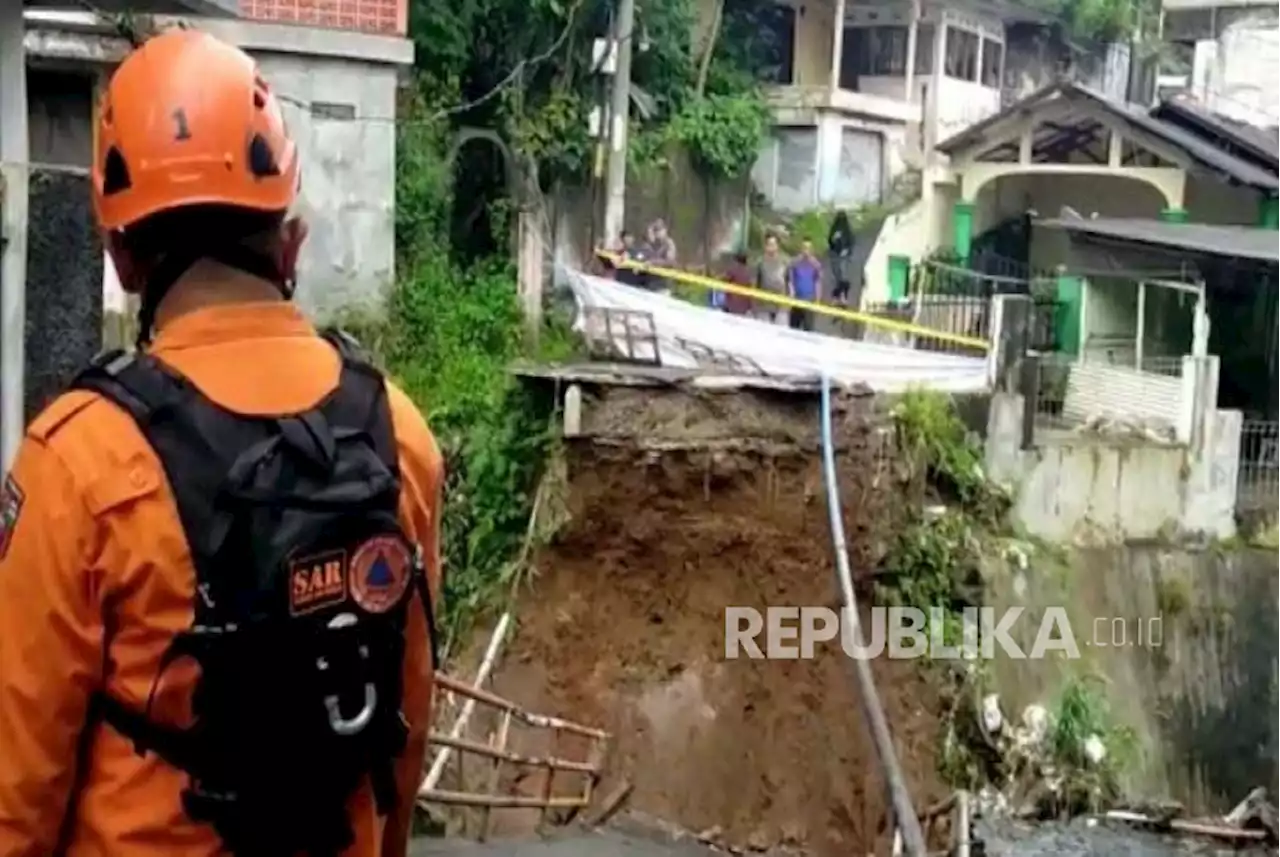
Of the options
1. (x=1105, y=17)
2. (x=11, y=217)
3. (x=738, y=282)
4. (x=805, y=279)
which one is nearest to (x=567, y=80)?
(x=738, y=282)

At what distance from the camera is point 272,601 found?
1497 millimetres

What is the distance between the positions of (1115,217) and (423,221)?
25.8 feet

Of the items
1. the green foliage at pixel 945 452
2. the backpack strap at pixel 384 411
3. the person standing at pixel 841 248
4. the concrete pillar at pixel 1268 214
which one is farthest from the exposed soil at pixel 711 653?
the backpack strap at pixel 384 411

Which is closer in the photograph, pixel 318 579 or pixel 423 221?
pixel 318 579

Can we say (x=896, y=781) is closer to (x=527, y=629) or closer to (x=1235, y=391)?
(x=527, y=629)

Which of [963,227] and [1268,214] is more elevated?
[1268,214]

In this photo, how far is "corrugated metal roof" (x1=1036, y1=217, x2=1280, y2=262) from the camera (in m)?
12.9

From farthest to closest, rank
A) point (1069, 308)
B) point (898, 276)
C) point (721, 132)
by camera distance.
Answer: point (721, 132)
point (898, 276)
point (1069, 308)

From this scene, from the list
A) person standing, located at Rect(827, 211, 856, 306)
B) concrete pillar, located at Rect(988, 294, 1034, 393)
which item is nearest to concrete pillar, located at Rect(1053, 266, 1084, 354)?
concrete pillar, located at Rect(988, 294, 1034, 393)

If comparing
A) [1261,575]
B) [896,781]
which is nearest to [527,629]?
[1261,575]

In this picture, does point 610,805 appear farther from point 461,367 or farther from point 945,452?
point 461,367

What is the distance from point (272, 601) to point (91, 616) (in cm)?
15

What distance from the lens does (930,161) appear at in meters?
18.8

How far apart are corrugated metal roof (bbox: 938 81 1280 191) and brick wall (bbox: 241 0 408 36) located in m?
7.14
